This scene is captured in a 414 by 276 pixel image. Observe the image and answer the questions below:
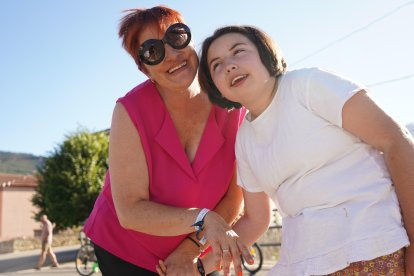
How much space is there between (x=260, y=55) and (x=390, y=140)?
66cm

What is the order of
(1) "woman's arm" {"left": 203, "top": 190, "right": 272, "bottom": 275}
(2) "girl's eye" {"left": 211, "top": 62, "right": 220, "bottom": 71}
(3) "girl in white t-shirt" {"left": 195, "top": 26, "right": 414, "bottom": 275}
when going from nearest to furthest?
(3) "girl in white t-shirt" {"left": 195, "top": 26, "right": 414, "bottom": 275} < (2) "girl's eye" {"left": 211, "top": 62, "right": 220, "bottom": 71} < (1) "woman's arm" {"left": 203, "top": 190, "right": 272, "bottom": 275}

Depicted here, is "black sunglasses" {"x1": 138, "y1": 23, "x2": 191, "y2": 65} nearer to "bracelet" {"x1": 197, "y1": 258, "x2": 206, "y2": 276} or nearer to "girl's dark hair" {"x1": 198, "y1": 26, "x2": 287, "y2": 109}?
"girl's dark hair" {"x1": 198, "y1": 26, "x2": 287, "y2": 109}

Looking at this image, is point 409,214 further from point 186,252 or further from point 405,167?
point 186,252

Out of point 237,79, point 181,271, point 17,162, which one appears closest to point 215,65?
point 237,79

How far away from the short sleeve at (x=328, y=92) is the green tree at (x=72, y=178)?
20.8m

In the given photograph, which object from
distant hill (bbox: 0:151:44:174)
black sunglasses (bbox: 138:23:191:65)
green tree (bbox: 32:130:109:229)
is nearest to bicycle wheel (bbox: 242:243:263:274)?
black sunglasses (bbox: 138:23:191:65)

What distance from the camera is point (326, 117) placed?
177 cm

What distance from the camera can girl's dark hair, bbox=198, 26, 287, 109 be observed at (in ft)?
6.76

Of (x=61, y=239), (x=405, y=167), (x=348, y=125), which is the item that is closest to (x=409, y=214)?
(x=405, y=167)

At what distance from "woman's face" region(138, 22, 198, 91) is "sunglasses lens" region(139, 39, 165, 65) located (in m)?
0.02

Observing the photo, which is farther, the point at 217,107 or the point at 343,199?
the point at 217,107

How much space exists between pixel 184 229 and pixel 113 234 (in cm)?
51

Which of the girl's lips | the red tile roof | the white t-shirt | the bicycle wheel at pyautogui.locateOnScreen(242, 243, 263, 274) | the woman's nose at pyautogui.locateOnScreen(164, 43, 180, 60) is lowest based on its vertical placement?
the red tile roof

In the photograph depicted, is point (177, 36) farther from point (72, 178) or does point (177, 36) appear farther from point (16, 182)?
point (16, 182)
